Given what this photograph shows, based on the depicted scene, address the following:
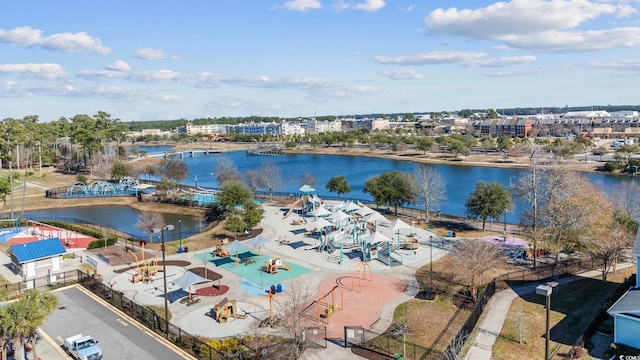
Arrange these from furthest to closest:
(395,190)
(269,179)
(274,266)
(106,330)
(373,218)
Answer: (269,179), (395,190), (373,218), (274,266), (106,330)

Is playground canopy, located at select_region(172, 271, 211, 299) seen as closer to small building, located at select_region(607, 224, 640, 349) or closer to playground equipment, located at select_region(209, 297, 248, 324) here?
playground equipment, located at select_region(209, 297, 248, 324)

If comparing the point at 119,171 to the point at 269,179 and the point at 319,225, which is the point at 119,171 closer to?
the point at 269,179

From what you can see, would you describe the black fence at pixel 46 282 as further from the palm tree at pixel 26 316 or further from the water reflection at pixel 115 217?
the water reflection at pixel 115 217

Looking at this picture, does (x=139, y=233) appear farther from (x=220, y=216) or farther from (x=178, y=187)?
(x=178, y=187)

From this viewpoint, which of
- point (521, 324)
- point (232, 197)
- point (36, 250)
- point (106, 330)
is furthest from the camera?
point (232, 197)

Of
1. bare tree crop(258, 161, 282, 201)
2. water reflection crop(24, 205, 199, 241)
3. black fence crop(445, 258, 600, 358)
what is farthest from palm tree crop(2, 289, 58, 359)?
bare tree crop(258, 161, 282, 201)

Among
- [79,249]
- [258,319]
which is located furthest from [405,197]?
[79,249]

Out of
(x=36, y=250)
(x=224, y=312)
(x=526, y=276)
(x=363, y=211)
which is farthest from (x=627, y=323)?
(x=36, y=250)
